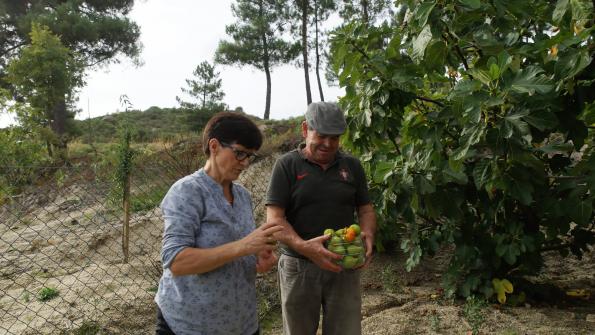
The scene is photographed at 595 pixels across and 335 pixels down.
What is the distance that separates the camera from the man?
2352mm

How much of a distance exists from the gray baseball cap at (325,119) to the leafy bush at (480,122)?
1.86 ft

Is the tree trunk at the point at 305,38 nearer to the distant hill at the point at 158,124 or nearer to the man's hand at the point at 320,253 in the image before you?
the distant hill at the point at 158,124

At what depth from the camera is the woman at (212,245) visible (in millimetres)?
1550

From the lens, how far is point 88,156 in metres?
15.4

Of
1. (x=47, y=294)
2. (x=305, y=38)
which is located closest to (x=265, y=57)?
(x=305, y=38)

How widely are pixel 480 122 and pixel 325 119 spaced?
2.42 feet

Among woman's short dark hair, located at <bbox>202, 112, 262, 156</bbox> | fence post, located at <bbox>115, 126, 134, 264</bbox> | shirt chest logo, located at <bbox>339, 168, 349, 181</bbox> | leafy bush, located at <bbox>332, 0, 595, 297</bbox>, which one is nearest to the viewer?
woman's short dark hair, located at <bbox>202, 112, 262, 156</bbox>

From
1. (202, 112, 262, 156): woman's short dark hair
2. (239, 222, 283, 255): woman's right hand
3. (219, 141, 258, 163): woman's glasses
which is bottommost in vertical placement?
(239, 222, 283, 255): woman's right hand

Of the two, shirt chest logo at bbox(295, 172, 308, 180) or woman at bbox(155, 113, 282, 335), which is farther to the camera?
shirt chest logo at bbox(295, 172, 308, 180)

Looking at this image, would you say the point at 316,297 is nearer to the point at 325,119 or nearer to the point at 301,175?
the point at 301,175

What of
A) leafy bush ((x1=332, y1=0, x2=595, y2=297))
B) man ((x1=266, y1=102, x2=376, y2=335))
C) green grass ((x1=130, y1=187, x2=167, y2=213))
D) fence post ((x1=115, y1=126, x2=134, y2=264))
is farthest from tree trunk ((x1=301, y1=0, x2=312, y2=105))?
man ((x1=266, y1=102, x2=376, y2=335))

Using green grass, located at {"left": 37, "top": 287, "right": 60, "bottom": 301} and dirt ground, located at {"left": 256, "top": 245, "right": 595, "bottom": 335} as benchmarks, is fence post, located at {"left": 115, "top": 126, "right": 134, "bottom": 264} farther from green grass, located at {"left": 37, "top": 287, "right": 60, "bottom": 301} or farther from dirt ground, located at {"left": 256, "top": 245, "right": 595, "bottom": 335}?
dirt ground, located at {"left": 256, "top": 245, "right": 595, "bottom": 335}

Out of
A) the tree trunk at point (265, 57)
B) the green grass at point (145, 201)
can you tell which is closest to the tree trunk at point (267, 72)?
the tree trunk at point (265, 57)

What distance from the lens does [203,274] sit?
1659 mm
